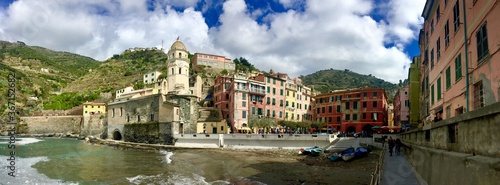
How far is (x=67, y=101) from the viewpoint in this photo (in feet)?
316

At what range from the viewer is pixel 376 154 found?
29.2 metres

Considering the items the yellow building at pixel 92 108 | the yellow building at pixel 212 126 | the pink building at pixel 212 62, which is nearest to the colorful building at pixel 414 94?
the yellow building at pixel 212 126

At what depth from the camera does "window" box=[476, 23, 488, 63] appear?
976 centimetres

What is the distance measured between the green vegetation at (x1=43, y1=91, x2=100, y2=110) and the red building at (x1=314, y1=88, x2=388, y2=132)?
67.8 metres

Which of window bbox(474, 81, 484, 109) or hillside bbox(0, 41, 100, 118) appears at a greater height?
hillside bbox(0, 41, 100, 118)

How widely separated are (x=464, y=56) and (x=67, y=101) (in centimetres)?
10517

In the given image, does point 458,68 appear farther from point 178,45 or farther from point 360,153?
point 178,45

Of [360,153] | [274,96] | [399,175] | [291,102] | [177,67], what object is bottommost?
[360,153]

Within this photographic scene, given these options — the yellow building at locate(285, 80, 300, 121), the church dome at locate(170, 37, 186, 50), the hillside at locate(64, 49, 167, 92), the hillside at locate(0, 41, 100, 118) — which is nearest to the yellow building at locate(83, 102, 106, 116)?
the hillside at locate(0, 41, 100, 118)

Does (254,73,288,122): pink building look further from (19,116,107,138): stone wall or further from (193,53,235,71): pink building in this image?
(19,116,107,138): stone wall

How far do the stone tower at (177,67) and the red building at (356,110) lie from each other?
28700 millimetres

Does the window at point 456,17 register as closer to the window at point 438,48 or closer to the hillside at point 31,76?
the window at point 438,48

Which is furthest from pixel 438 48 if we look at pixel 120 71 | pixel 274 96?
pixel 120 71

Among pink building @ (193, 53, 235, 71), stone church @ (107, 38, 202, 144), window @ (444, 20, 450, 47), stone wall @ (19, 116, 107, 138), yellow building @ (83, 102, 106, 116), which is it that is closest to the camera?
window @ (444, 20, 450, 47)
